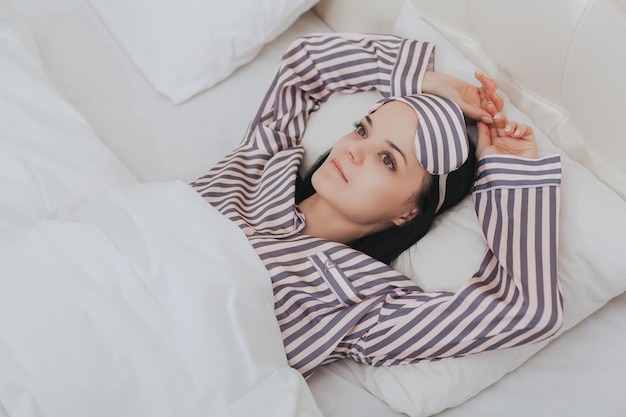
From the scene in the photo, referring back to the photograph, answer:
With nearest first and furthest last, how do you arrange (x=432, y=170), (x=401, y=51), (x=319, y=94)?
(x=432, y=170)
(x=401, y=51)
(x=319, y=94)

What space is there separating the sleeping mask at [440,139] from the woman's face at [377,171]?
0.07 ft

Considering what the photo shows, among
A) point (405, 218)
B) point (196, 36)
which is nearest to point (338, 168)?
point (405, 218)

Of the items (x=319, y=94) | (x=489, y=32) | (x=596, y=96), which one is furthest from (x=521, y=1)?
(x=319, y=94)

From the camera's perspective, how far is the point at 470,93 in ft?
4.14

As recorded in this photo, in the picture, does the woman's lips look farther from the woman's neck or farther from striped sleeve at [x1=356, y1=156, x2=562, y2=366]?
striped sleeve at [x1=356, y1=156, x2=562, y2=366]

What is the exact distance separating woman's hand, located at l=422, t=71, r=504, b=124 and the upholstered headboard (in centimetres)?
7

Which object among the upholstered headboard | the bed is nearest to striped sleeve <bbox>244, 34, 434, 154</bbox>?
the bed

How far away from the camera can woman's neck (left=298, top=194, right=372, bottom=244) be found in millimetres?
1235

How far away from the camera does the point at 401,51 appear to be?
4.40 ft

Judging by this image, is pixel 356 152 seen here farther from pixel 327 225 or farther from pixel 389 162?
pixel 327 225

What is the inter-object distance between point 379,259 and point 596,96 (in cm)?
51

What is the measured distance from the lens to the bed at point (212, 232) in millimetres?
905

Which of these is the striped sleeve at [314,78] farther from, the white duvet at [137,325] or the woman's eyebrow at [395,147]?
the white duvet at [137,325]

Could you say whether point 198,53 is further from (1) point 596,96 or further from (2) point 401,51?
(1) point 596,96
